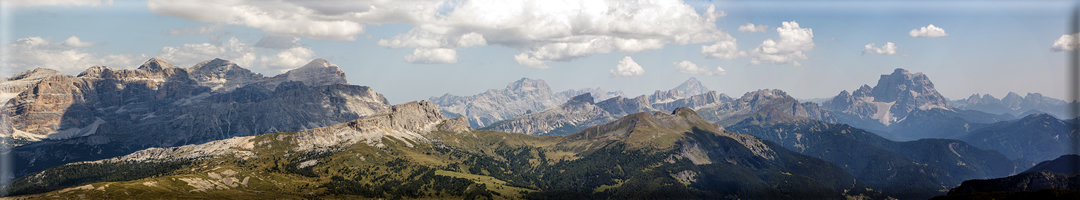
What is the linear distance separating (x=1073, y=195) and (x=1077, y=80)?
145262 mm

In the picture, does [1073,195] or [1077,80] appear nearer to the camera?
[1077,80]

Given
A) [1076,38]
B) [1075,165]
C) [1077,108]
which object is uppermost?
[1076,38]

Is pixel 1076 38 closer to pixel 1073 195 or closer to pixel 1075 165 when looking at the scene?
→ pixel 1075 165

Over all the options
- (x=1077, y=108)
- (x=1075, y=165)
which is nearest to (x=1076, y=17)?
(x=1077, y=108)

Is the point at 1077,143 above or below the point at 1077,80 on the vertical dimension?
below

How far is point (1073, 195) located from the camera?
19988cm

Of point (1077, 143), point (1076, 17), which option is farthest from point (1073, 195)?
point (1076, 17)

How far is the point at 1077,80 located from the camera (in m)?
98.8

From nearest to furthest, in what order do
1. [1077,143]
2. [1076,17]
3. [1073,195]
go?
[1076,17]
[1077,143]
[1073,195]

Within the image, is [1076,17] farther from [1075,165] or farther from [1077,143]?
[1075,165]

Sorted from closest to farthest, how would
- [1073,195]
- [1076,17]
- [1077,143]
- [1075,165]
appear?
[1076,17]
[1077,143]
[1075,165]
[1073,195]

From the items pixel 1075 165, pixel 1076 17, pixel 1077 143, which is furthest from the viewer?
pixel 1075 165

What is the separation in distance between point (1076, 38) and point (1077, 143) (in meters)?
19.7

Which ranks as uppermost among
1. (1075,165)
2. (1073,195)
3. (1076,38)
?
(1076,38)
